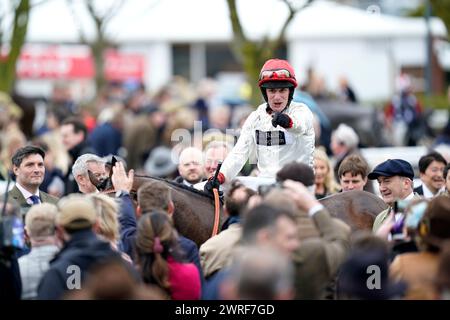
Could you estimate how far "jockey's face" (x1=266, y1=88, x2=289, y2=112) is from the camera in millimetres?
10594

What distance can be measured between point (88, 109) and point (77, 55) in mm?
8104

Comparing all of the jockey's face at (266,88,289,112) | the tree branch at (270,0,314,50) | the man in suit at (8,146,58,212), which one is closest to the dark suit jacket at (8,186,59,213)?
the man in suit at (8,146,58,212)

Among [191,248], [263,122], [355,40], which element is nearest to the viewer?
[191,248]

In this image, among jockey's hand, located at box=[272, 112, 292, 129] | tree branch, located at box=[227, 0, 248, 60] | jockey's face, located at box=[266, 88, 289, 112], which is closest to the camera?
jockey's hand, located at box=[272, 112, 292, 129]

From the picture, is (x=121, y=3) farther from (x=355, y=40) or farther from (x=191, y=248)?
(x=191, y=248)

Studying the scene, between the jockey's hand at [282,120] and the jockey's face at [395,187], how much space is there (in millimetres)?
1073

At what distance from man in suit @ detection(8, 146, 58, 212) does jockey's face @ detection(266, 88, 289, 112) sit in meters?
2.31

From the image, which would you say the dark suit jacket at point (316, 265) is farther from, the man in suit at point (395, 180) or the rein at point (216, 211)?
the rein at point (216, 211)

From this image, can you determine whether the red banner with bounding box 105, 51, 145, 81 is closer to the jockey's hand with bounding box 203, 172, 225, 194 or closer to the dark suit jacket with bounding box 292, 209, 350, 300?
the jockey's hand with bounding box 203, 172, 225, 194

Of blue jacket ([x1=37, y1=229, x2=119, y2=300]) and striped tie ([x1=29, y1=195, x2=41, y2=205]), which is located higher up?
striped tie ([x1=29, y1=195, x2=41, y2=205])

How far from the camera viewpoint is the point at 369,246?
24.8 ft

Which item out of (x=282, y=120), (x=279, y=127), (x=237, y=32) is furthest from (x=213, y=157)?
(x=237, y=32)
